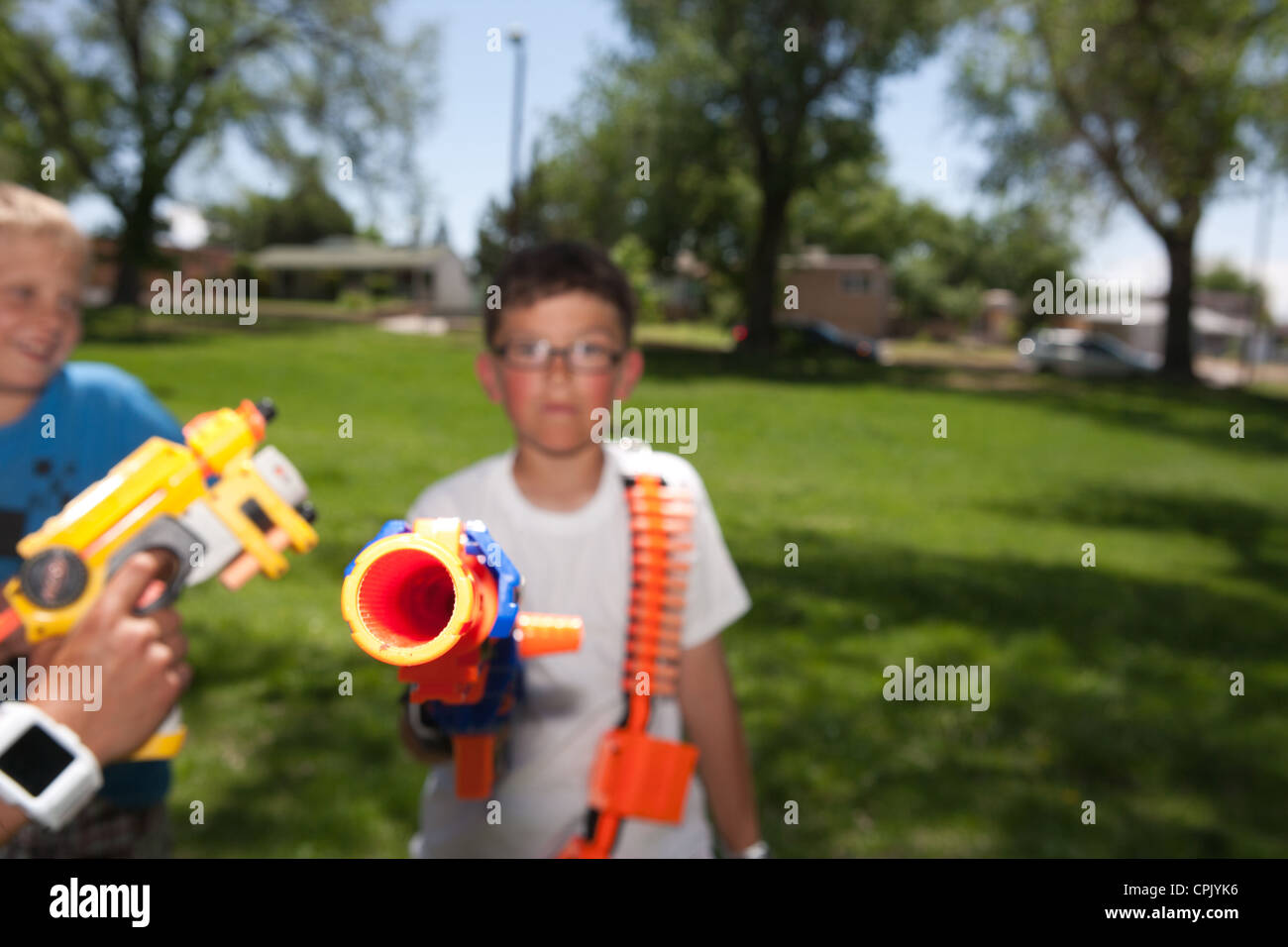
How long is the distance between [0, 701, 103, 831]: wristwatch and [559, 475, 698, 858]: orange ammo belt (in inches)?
32.7

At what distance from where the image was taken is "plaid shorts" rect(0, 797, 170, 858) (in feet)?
7.59

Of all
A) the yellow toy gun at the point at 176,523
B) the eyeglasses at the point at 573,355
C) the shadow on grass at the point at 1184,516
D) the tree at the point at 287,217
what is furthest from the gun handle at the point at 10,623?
the tree at the point at 287,217

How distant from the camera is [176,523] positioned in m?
1.54

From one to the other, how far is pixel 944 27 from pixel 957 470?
2491cm

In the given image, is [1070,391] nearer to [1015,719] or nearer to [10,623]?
[1015,719]

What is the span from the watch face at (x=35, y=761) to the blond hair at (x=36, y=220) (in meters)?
1.16

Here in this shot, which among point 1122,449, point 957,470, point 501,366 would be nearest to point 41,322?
point 501,366

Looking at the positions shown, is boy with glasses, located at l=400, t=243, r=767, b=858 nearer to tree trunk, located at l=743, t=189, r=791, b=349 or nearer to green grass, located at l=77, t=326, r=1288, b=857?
green grass, located at l=77, t=326, r=1288, b=857

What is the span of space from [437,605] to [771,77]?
39280 millimetres

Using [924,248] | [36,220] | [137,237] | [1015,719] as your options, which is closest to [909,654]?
[1015,719]

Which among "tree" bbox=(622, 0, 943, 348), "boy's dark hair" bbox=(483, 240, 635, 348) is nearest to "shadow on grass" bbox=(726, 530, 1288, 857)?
"boy's dark hair" bbox=(483, 240, 635, 348)

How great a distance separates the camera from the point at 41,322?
6.52ft

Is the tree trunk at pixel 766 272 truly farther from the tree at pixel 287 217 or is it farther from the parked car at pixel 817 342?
the tree at pixel 287 217
